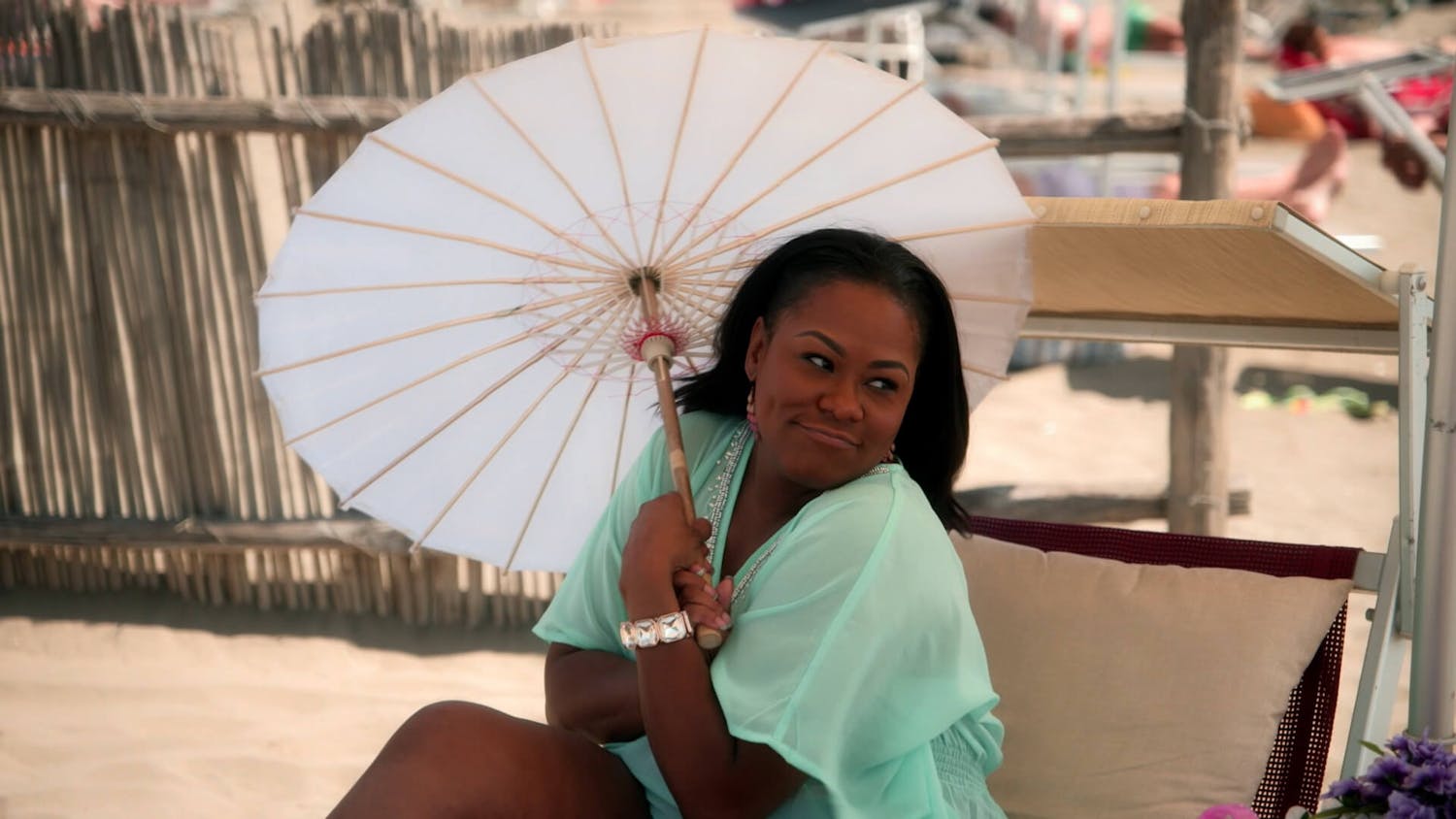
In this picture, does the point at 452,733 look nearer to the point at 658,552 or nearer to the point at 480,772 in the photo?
the point at 480,772

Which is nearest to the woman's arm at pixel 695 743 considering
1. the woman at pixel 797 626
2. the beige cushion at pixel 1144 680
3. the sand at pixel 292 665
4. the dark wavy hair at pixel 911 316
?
the woman at pixel 797 626

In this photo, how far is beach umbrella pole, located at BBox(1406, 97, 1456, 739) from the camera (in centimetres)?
204

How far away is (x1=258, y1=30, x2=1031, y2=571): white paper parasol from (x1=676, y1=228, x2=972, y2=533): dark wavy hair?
8 cm

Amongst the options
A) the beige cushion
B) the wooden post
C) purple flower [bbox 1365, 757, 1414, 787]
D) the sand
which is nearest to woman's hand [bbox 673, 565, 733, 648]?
purple flower [bbox 1365, 757, 1414, 787]

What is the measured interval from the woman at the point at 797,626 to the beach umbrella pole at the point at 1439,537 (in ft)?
2.16

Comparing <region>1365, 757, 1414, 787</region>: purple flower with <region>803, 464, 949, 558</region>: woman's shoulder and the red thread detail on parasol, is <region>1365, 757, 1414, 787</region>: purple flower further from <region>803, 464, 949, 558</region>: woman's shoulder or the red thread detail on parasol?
the red thread detail on parasol

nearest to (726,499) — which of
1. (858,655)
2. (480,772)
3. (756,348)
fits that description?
(756,348)

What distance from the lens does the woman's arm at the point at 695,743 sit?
73.9 inches

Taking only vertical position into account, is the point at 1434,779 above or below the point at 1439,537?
below

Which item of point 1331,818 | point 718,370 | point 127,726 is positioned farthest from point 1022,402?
point 1331,818

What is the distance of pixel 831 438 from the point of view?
6.56 ft

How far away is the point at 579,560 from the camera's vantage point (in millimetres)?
2361

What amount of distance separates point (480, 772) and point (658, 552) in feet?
1.26

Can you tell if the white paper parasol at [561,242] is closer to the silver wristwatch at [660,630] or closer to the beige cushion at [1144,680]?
the silver wristwatch at [660,630]
